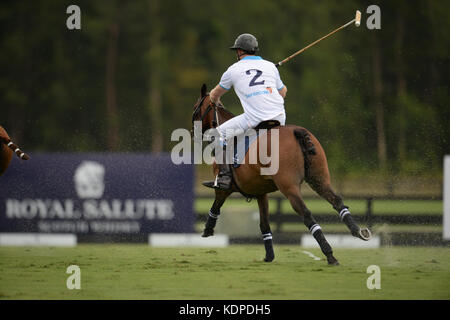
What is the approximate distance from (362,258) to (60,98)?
2387 cm

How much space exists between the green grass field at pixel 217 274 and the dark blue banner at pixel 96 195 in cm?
138

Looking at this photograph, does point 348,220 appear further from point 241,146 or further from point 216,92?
point 216,92

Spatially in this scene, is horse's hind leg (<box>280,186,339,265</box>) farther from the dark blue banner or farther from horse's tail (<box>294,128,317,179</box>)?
the dark blue banner

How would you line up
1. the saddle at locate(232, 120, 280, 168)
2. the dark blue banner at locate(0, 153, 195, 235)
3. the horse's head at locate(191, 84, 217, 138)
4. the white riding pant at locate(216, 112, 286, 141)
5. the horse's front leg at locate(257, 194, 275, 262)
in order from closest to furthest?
the saddle at locate(232, 120, 280, 168), the white riding pant at locate(216, 112, 286, 141), the horse's front leg at locate(257, 194, 275, 262), the horse's head at locate(191, 84, 217, 138), the dark blue banner at locate(0, 153, 195, 235)

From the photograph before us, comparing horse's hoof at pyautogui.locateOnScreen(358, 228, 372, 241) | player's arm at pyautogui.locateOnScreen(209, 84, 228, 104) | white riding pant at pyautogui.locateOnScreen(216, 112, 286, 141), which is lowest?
horse's hoof at pyautogui.locateOnScreen(358, 228, 372, 241)

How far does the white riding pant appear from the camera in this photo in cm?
866

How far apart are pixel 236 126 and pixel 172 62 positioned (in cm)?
2527

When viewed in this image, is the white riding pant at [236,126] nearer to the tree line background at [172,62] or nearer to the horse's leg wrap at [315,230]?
the horse's leg wrap at [315,230]

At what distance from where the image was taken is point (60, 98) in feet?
105

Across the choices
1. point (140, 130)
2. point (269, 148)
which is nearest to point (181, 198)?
point (269, 148)

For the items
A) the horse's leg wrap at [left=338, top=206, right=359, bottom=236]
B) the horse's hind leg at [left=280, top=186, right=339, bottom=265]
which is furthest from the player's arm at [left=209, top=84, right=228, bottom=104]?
the horse's leg wrap at [left=338, top=206, right=359, bottom=236]

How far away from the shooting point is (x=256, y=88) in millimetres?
8586

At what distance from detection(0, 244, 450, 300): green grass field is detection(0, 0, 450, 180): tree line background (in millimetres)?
15705

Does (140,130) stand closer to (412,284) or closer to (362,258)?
(362,258)
